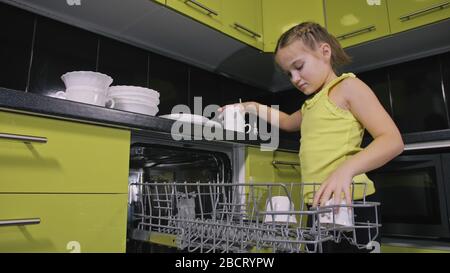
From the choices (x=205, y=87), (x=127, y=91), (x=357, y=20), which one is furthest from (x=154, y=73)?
(x=357, y=20)

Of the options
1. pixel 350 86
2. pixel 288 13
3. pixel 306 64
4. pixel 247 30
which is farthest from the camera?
pixel 288 13

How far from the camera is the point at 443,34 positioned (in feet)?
4.98

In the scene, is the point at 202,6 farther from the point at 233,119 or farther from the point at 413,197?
the point at 413,197

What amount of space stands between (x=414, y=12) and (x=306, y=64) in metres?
0.83

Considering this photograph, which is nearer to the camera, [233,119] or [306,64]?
[306,64]

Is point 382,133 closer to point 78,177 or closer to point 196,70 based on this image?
point 78,177

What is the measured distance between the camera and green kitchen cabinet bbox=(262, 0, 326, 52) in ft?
5.63

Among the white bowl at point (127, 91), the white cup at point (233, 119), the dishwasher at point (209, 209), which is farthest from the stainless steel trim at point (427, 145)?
the white bowl at point (127, 91)

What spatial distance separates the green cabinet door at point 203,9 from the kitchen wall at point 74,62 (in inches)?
13.9

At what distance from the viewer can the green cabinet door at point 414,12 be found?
1.38m

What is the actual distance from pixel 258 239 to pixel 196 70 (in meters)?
1.37

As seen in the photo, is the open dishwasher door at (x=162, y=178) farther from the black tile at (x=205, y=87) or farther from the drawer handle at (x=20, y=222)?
the black tile at (x=205, y=87)

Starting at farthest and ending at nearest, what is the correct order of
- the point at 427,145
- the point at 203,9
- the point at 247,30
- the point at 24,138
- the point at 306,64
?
the point at 247,30, the point at 203,9, the point at 427,145, the point at 306,64, the point at 24,138

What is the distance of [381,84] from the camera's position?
71.2 inches
